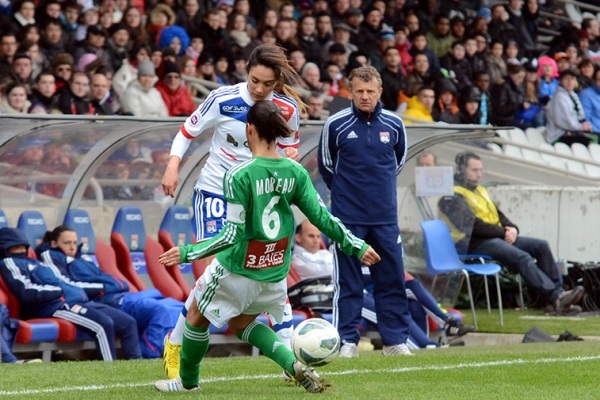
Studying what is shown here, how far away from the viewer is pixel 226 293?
742 centimetres

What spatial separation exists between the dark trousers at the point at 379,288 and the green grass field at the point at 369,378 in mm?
367

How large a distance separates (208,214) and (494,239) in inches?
304

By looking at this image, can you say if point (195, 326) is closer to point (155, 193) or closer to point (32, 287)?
point (32, 287)

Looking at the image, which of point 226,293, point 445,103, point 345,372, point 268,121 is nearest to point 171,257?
point 226,293

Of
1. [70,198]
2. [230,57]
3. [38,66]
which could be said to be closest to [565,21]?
[230,57]

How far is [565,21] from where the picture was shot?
1119 inches

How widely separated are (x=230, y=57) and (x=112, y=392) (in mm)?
11590

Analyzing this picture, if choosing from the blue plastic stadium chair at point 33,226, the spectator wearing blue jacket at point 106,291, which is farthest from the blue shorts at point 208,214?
the blue plastic stadium chair at point 33,226

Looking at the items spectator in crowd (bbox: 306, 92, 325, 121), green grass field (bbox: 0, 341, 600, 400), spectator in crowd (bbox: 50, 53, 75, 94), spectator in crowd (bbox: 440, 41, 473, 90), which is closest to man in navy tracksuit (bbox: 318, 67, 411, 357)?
green grass field (bbox: 0, 341, 600, 400)

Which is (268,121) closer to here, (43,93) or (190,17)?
(43,93)

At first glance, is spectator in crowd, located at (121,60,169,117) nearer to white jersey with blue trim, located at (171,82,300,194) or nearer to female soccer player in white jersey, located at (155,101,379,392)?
white jersey with blue trim, located at (171,82,300,194)

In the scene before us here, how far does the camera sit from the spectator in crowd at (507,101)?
72.7 ft

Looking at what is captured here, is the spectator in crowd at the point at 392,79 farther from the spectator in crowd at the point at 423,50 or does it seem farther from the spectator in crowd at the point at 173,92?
the spectator in crowd at the point at 173,92

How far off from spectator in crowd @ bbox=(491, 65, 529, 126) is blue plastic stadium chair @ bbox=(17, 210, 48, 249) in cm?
1095
